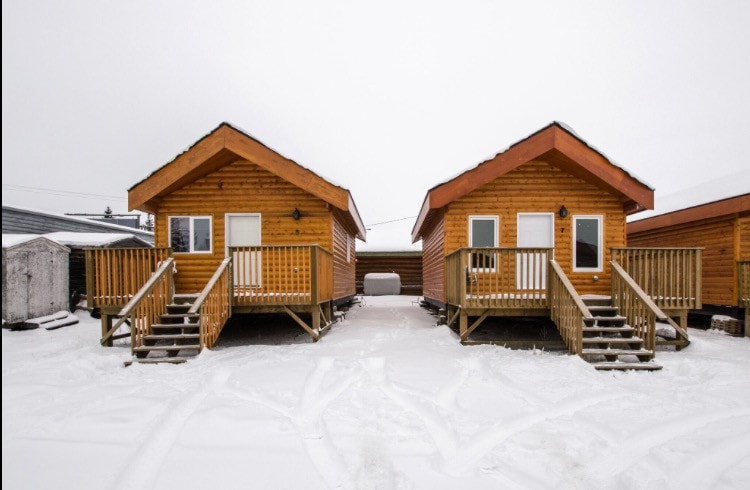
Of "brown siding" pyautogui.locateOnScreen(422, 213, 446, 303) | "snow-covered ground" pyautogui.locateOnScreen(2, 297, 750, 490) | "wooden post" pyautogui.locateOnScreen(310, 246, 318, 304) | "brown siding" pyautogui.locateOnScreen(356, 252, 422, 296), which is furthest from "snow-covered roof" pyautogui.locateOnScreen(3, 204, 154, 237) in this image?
"brown siding" pyautogui.locateOnScreen(422, 213, 446, 303)

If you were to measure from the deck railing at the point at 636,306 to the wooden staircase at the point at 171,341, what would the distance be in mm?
7681

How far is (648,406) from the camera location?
448cm

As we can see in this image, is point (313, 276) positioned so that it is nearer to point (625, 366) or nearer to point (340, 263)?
point (340, 263)

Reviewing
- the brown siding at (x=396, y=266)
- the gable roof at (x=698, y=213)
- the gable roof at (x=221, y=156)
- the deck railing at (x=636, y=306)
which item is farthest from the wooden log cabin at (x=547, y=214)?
the brown siding at (x=396, y=266)

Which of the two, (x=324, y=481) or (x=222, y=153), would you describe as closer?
(x=324, y=481)

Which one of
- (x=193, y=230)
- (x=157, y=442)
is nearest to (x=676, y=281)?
(x=157, y=442)

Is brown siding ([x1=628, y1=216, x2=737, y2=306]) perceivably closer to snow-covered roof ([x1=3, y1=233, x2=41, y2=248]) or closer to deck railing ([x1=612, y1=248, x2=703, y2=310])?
deck railing ([x1=612, y1=248, x2=703, y2=310])

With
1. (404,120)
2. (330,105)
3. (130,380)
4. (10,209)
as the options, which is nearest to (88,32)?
(10,209)

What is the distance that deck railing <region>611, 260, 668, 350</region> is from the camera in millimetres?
6645

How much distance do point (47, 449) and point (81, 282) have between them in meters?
12.4

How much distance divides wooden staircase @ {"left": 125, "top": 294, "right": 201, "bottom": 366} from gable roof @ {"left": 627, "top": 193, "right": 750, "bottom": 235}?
12.7 m

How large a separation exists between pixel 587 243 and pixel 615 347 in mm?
2975

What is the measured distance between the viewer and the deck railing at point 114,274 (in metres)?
8.10

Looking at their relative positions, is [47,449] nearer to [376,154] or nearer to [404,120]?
[376,154]
